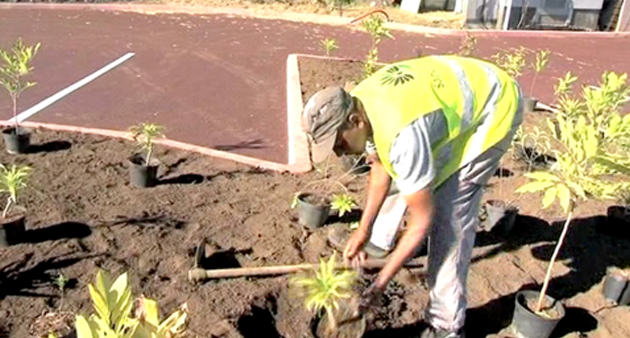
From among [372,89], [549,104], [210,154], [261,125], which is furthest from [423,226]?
[549,104]

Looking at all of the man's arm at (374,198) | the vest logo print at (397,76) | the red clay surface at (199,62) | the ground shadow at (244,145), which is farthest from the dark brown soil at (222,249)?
the vest logo print at (397,76)

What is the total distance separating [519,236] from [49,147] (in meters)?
4.11

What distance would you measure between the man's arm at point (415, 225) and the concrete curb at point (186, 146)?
9.18 ft

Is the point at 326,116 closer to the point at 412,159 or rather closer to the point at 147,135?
the point at 412,159

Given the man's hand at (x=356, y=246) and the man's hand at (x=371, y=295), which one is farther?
the man's hand at (x=356, y=246)

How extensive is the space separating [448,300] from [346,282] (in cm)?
86

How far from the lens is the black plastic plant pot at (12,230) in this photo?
3.79 m

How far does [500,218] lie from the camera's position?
178 inches

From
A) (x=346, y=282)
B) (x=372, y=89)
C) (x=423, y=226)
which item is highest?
(x=372, y=89)

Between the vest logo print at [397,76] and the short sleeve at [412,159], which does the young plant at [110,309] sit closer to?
the short sleeve at [412,159]

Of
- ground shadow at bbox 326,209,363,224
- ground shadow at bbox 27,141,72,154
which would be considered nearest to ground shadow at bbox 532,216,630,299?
ground shadow at bbox 326,209,363,224

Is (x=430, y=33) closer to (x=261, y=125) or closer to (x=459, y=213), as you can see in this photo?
(x=261, y=125)

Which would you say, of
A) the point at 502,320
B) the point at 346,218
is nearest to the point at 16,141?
the point at 346,218

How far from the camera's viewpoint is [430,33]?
13250mm
